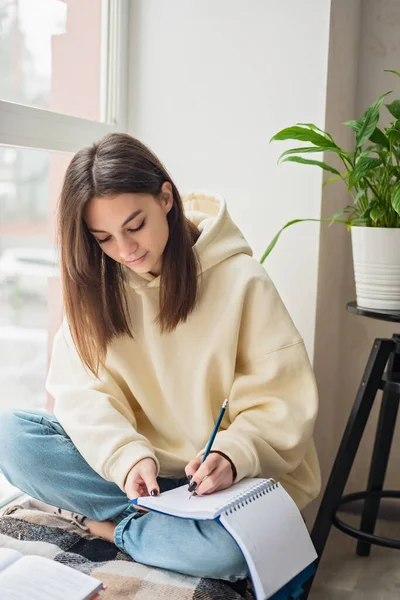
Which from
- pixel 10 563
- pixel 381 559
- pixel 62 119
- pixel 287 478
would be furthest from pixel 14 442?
pixel 381 559

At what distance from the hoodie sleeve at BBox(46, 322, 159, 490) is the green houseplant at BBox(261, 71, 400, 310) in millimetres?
Result: 542

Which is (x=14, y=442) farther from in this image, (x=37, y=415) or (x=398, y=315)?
(x=398, y=315)

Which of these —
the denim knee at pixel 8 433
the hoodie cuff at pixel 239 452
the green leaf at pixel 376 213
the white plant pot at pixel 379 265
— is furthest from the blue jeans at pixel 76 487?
the green leaf at pixel 376 213

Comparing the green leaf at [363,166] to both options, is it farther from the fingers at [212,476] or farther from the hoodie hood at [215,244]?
the fingers at [212,476]

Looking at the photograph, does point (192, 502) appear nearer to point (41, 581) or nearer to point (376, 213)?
point (41, 581)

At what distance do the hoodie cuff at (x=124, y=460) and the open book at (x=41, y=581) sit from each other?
0.19m

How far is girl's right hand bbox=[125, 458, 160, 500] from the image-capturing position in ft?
4.13

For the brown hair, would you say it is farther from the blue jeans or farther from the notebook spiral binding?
the notebook spiral binding

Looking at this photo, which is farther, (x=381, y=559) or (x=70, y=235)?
(x=381, y=559)

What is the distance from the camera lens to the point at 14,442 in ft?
4.62

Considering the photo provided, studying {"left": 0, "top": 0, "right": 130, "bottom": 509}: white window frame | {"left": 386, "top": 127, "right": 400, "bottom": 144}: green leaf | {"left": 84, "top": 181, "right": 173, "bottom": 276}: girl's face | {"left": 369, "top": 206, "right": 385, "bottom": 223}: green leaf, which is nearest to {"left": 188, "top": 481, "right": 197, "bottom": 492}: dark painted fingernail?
{"left": 84, "top": 181, "right": 173, "bottom": 276}: girl's face

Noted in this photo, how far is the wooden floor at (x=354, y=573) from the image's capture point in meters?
1.59

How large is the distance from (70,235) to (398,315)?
0.65 m

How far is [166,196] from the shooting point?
4.53ft
